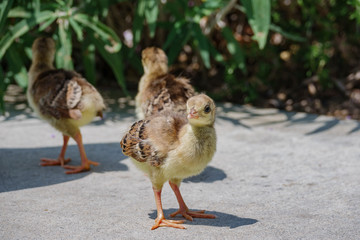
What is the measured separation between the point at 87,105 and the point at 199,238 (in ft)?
7.04

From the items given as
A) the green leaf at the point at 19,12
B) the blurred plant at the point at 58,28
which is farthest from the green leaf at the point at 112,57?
the green leaf at the point at 19,12

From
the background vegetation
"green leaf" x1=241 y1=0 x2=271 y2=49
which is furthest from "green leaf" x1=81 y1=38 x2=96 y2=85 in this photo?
"green leaf" x1=241 y1=0 x2=271 y2=49

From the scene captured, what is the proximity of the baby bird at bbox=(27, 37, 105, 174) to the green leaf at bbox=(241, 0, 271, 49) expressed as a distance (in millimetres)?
2233

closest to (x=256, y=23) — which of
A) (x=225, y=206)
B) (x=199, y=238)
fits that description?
(x=225, y=206)

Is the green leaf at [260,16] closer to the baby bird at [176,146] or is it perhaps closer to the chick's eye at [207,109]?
the baby bird at [176,146]

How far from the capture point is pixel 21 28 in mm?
6184

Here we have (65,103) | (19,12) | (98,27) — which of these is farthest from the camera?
(98,27)

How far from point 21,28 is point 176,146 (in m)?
3.56

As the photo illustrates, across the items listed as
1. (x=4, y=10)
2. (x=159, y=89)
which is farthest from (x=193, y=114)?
(x=4, y=10)

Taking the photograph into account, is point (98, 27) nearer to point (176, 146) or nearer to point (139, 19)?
point (139, 19)

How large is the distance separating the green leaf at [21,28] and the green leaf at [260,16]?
255 cm

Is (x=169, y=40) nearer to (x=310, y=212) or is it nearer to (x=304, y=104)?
(x=304, y=104)

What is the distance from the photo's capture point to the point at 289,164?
17.0 feet

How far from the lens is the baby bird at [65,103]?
194 inches
